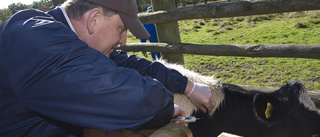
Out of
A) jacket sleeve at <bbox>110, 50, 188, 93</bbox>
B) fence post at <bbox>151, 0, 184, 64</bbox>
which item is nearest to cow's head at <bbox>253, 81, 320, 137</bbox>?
jacket sleeve at <bbox>110, 50, 188, 93</bbox>

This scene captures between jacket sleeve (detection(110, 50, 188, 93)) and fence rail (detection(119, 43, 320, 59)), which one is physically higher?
jacket sleeve (detection(110, 50, 188, 93))

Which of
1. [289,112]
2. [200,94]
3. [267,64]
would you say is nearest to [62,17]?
[200,94]

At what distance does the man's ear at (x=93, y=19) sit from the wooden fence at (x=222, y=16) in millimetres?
1784

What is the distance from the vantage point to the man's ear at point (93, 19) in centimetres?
124

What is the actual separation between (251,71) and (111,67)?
4302 mm

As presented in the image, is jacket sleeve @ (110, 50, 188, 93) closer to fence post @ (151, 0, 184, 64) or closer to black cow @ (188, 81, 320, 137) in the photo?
black cow @ (188, 81, 320, 137)

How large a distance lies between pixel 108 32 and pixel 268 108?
4.08 ft

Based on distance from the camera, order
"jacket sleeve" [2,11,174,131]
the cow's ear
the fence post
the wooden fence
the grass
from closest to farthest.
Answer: "jacket sleeve" [2,11,174,131]
the cow's ear
the wooden fence
the fence post
the grass

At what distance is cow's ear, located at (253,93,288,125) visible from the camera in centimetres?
172

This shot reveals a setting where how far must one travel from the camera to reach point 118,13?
4.26 feet

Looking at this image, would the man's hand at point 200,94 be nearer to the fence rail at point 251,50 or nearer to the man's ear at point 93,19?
the man's ear at point 93,19

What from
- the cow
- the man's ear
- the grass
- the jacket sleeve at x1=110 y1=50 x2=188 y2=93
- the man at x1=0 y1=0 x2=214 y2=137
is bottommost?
the grass

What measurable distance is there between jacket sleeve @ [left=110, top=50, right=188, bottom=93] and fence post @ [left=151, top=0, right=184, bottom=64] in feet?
4.60

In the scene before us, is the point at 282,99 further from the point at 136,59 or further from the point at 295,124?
the point at 136,59
